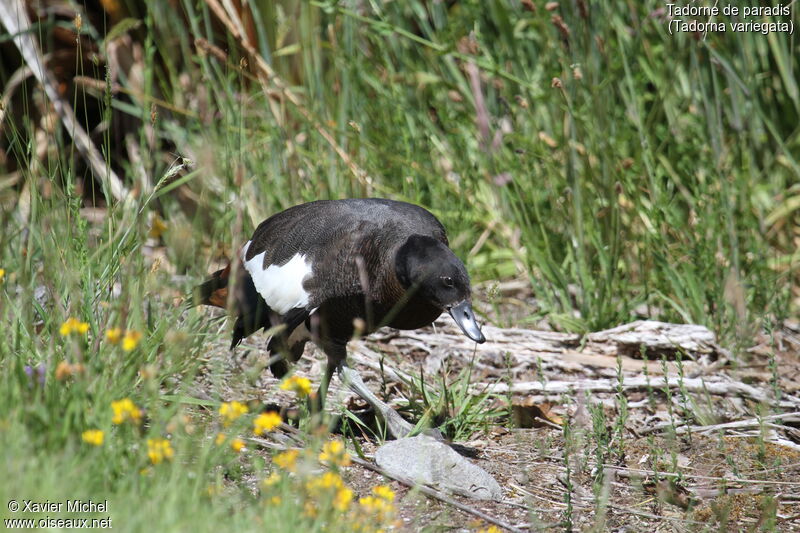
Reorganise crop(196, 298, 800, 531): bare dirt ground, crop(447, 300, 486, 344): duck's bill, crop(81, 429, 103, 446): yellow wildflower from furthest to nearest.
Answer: crop(447, 300, 486, 344): duck's bill
crop(196, 298, 800, 531): bare dirt ground
crop(81, 429, 103, 446): yellow wildflower

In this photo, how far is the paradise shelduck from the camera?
11.8 feet

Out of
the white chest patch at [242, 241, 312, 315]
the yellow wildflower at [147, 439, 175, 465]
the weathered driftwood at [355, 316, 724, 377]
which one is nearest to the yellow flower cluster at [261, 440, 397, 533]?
the yellow wildflower at [147, 439, 175, 465]

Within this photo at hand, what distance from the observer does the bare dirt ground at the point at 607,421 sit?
122 inches

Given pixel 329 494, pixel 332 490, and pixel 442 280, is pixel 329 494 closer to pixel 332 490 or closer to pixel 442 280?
pixel 332 490

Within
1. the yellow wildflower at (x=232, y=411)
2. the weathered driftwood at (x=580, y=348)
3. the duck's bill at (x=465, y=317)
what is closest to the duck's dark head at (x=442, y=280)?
the duck's bill at (x=465, y=317)

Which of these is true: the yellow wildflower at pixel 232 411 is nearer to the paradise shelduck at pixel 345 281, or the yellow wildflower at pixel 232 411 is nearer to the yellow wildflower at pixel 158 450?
the yellow wildflower at pixel 158 450

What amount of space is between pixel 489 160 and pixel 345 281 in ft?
4.53

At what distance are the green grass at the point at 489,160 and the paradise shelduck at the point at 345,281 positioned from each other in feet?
0.78

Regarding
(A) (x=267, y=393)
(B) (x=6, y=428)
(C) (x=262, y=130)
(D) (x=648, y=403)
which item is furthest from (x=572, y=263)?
(B) (x=6, y=428)

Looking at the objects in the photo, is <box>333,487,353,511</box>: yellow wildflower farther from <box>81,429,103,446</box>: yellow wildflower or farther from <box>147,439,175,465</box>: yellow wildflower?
<box>81,429,103,446</box>: yellow wildflower

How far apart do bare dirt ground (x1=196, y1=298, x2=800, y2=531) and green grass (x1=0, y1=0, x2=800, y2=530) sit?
0.61ft

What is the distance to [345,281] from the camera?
12.5 ft

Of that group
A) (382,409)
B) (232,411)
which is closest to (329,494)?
(232,411)

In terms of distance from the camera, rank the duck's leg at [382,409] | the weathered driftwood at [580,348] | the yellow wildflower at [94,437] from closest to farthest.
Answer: the yellow wildflower at [94,437], the duck's leg at [382,409], the weathered driftwood at [580,348]
